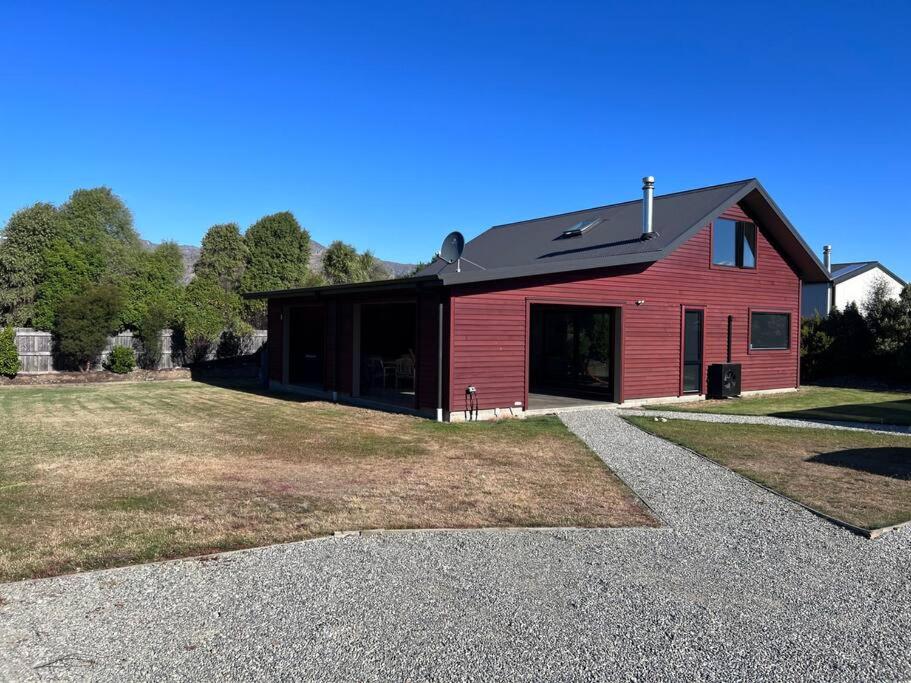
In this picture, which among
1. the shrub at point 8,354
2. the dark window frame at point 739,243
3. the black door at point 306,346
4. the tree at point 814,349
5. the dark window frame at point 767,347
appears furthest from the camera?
the tree at point 814,349

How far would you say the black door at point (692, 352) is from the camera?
48.5ft

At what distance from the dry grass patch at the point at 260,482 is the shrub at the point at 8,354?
8040mm

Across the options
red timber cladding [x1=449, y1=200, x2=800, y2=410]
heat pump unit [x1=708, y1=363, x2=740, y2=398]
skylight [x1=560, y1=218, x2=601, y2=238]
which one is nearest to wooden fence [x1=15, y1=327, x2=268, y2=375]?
skylight [x1=560, y1=218, x2=601, y2=238]

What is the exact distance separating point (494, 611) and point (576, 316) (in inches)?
528

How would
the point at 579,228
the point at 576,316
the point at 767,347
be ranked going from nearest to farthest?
1. the point at 579,228
2. the point at 576,316
3. the point at 767,347

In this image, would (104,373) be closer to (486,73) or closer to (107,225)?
(486,73)

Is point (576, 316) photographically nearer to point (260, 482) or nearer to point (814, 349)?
point (814, 349)

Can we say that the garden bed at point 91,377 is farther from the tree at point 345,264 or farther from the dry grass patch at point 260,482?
the tree at point 345,264

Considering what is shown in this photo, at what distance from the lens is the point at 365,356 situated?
50.3 feet

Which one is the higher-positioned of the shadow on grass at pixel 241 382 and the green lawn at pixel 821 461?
the shadow on grass at pixel 241 382

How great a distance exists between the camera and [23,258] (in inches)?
1272

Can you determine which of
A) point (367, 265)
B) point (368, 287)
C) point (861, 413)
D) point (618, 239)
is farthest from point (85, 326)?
point (367, 265)

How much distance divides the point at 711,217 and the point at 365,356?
887cm

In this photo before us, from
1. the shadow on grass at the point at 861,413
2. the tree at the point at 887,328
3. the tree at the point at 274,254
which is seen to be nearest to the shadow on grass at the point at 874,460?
the shadow on grass at the point at 861,413
